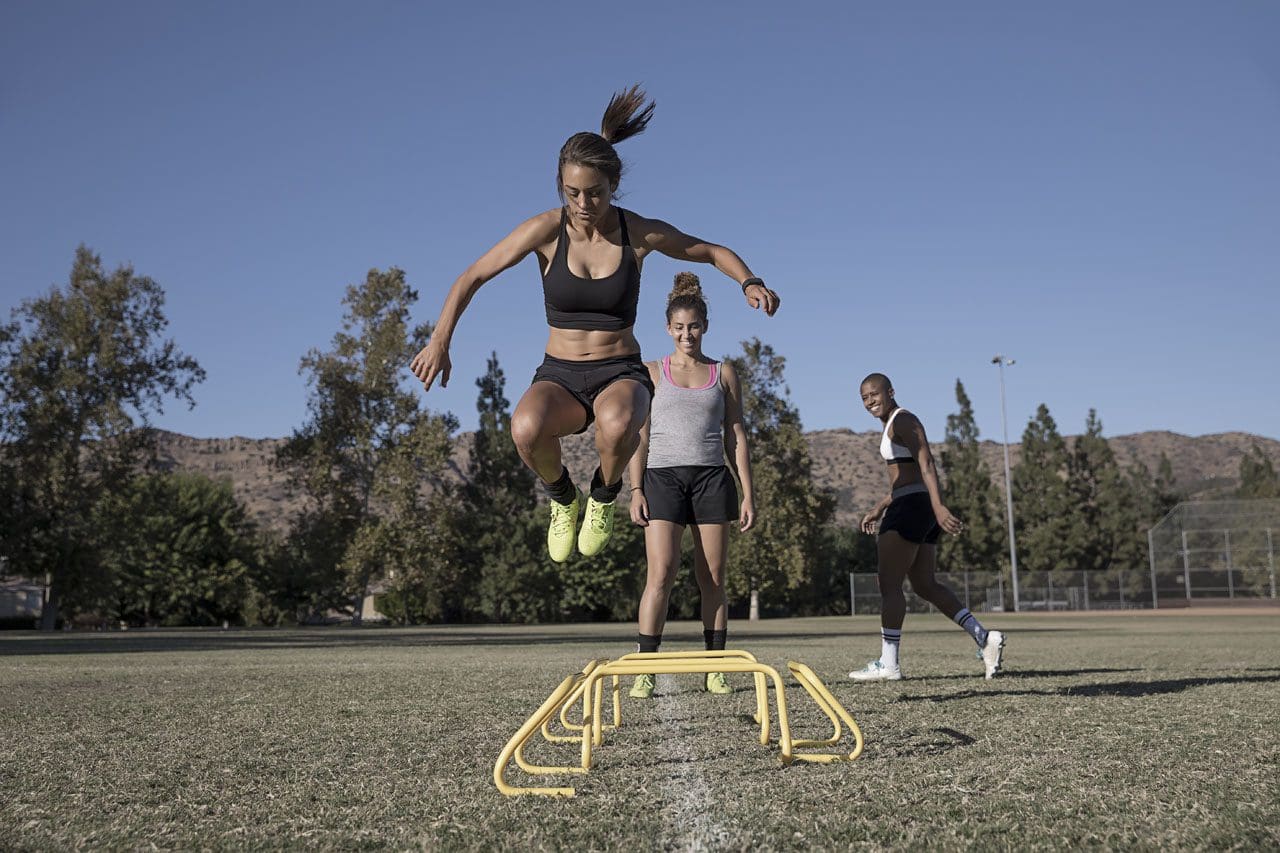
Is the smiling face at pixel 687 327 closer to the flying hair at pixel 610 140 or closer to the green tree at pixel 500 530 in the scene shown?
the flying hair at pixel 610 140

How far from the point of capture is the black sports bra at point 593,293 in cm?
547

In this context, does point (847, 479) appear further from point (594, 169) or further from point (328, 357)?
point (594, 169)

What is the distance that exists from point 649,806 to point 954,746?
1.79 meters

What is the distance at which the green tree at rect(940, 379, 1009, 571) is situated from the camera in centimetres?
7231

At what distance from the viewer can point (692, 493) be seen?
723 cm

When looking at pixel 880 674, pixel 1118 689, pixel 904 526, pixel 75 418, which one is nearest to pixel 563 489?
pixel 904 526

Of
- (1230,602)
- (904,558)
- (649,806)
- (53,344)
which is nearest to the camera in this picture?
(649,806)

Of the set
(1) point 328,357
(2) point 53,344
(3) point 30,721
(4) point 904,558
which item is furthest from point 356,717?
(1) point 328,357

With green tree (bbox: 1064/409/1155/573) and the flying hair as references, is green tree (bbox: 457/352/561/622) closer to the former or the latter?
green tree (bbox: 1064/409/1155/573)

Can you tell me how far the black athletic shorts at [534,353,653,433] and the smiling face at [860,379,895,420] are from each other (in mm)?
3324

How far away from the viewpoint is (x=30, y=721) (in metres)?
6.18

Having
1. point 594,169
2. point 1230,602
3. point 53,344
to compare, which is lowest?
point 1230,602

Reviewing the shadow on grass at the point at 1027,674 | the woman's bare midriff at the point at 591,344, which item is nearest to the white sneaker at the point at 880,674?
the shadow on grass at the point at 1027,674

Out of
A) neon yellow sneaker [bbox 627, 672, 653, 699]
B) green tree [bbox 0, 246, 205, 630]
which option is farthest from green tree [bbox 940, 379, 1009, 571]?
neon yellow sneaker [bbox 627, 672, 653, 699]
